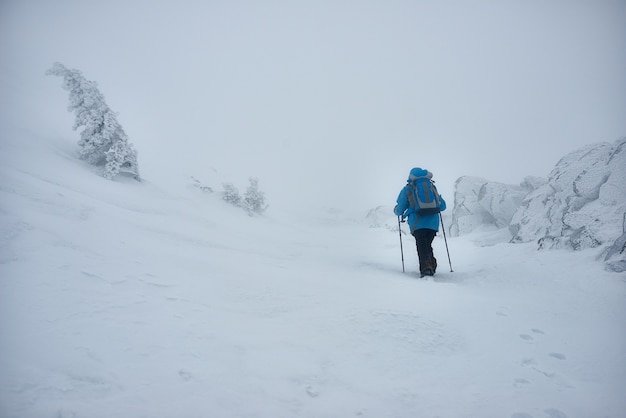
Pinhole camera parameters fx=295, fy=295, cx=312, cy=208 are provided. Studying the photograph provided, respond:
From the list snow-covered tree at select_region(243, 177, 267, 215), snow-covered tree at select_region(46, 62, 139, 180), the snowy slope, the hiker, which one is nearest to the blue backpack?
the hiker

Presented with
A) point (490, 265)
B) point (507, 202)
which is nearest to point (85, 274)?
point (490, 265)

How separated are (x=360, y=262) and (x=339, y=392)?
5706 mm

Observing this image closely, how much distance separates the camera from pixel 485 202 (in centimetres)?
2170

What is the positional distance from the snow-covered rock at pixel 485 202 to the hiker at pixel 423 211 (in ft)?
51.0

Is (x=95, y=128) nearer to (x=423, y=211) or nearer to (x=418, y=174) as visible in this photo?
(x=418, y=174)

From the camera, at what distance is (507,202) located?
19797mm

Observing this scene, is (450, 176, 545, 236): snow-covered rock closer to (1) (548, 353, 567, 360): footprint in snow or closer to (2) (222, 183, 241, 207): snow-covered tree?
(2) (222, 183, 241, 207): snow-covered tree

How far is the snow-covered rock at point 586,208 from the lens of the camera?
615 cm

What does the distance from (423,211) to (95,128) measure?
45.4 feet

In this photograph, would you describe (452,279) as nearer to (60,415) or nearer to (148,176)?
(60,415)

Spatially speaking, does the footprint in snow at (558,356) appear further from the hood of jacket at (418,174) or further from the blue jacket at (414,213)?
the hood of jacket at (418,174)

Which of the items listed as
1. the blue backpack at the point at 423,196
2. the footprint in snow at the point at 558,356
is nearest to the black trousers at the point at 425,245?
the blue backpack at the point at 423,196

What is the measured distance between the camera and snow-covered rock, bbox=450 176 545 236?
19.9 meters

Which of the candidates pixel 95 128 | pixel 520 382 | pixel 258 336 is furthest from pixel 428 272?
pixel 95 128
